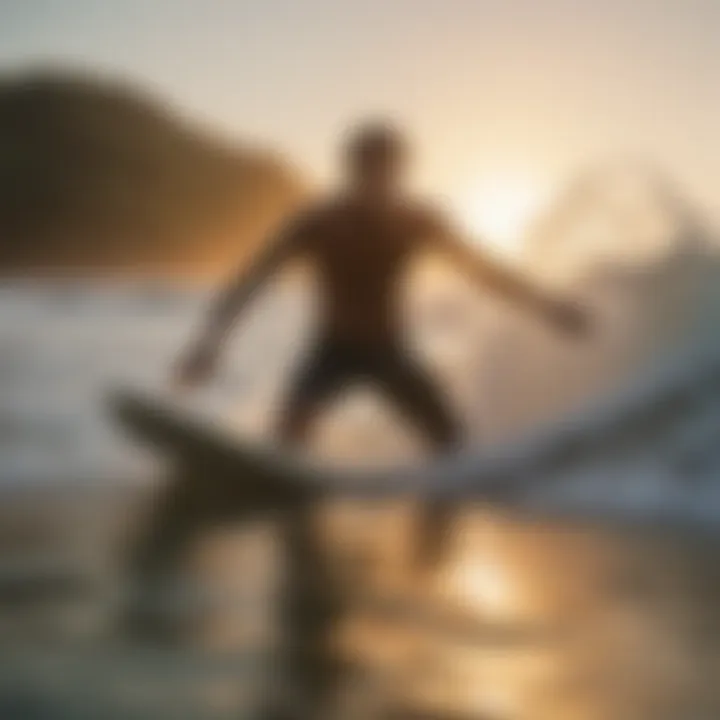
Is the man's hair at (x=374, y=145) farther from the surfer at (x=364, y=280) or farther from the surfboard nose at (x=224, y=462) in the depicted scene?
the surfboard nose at (x=224, y=462)

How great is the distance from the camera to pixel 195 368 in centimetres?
120

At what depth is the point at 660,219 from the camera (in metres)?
1.23

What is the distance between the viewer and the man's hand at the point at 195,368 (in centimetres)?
120

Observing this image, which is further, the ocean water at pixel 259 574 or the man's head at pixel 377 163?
the man's head at pixel 377 163

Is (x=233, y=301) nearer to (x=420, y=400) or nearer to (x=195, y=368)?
(x=195, y=368)

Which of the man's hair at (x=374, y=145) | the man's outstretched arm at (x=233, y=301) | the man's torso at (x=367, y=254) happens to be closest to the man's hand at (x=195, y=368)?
the man's outstretched arm at (x=233, y=301)

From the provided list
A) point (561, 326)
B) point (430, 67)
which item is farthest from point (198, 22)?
point (561, 326)

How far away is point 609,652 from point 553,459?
1.44 ft

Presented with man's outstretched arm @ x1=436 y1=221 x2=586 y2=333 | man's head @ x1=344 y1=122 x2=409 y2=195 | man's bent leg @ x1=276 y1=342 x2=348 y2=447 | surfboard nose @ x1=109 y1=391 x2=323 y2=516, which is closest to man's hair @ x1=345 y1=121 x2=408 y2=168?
man's head @ x1=344 y1=122 x2=409 y2=195

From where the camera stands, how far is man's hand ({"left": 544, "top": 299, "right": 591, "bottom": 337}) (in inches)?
47.4

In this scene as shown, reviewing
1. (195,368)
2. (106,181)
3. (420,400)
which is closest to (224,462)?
(195,368)

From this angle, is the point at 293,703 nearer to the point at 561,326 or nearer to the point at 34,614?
the point at 34,614

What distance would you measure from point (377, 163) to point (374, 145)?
0.02 m

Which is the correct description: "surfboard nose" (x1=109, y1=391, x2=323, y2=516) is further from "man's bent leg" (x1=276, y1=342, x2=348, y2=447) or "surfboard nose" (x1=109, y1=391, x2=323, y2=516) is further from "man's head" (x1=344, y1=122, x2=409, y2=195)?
"man's head" (x1=344, y1=122, x2=409, y2=195)
